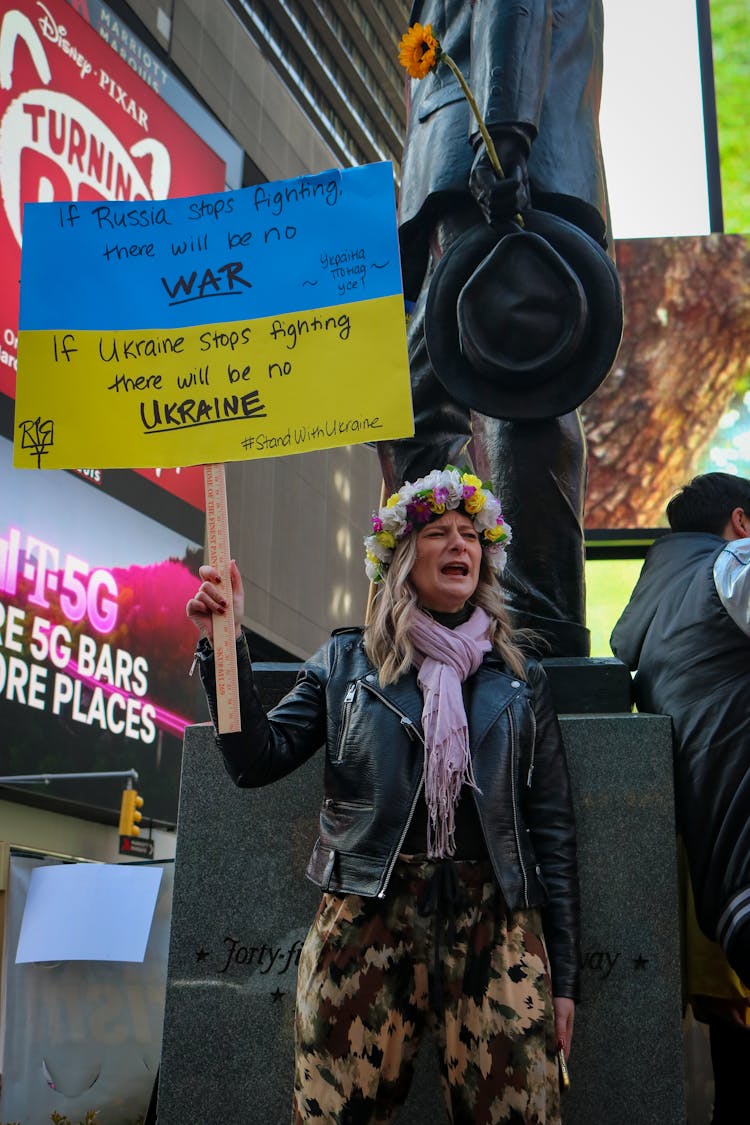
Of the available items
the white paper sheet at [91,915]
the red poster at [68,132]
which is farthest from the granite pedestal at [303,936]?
the red poster at [68,132]

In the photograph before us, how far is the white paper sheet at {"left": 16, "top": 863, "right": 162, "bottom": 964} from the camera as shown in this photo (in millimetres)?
5484

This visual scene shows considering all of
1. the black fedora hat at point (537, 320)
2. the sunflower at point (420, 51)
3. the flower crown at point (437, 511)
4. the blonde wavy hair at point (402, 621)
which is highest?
the sunflower at point (420, 51)

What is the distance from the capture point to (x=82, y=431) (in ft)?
11.1

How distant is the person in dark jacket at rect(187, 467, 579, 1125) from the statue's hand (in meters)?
1.76

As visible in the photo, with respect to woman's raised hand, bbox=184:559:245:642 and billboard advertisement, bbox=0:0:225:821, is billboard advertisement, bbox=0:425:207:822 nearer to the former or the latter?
billboard advertisement, bbox=0:0:225:821

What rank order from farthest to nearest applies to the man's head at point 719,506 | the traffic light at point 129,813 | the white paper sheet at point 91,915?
the traffic light at point 129,813
the white paper sheet at point 91,915
the man's head at point 719,506

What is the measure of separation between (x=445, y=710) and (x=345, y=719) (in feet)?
0.86

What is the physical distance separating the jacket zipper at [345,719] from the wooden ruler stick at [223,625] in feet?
0.84

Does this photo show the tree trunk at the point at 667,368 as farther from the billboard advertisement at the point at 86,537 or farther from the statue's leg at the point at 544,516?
the statue's leg at the point at 544,516

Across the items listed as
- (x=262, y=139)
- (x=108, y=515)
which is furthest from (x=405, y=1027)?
(x=262, y=139)

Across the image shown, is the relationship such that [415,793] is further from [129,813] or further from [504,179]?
[129,813]

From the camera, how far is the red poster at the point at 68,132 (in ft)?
64.5

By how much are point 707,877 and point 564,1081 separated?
3.00 feet

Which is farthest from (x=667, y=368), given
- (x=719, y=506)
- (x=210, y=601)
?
(x=210, y=601)
